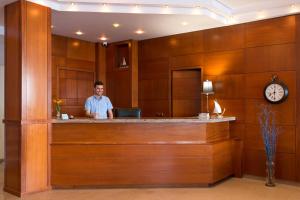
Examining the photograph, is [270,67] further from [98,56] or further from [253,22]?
[98,56]

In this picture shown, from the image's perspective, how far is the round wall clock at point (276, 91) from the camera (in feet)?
17.4

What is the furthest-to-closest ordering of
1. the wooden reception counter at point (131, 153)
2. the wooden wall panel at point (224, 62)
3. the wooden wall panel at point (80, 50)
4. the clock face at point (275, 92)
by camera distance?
the wooden wall panel at point (80, 50) → the wooden wall panel at point (224, 62) → the clock face at point (275, 92) → the wooden reception counter at point (131, 153)

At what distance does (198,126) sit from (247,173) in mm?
1653

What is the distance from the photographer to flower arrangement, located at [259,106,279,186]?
5.21 metres

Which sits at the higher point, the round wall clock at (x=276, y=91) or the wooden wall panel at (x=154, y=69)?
the wooden wall panel at (x=154, y=69)

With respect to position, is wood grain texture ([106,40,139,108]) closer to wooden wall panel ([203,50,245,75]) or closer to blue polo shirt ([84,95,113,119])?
blue polo shirt ([84,95,113,119])

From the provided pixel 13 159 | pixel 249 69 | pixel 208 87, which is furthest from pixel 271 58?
pixel 13 159

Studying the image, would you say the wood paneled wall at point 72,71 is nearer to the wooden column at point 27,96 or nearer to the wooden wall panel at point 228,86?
the wooden column at point 27,96

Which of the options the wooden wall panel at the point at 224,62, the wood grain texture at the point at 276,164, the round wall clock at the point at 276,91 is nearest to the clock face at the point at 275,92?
the round wall clock at the point at 276,91

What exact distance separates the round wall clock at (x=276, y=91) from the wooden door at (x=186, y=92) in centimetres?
156

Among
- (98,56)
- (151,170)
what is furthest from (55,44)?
(151,170)

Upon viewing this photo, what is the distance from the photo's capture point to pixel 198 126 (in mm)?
4930

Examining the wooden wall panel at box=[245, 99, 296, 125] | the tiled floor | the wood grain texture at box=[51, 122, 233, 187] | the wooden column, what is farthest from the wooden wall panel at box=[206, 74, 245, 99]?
the wooden column

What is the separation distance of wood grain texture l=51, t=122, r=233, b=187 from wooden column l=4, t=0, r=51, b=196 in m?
0.26
